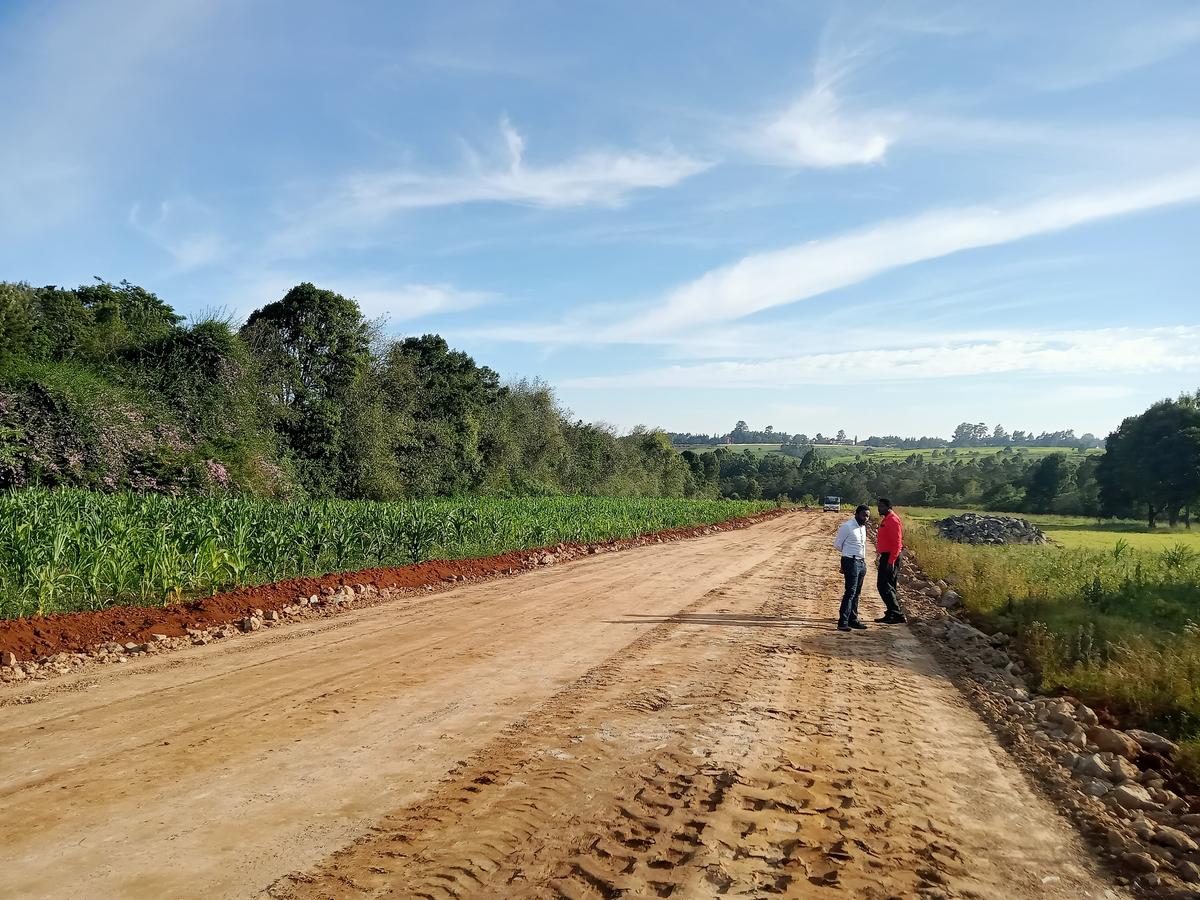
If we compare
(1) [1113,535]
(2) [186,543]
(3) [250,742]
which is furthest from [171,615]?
(1) [1113,535]

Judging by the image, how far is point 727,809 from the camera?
4.46 m

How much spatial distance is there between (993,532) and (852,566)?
2750cm

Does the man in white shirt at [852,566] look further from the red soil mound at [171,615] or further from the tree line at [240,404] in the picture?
the tree line at [240,404]

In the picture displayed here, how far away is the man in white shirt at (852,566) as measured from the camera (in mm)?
11297

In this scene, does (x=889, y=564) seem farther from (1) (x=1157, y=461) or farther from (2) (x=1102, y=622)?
(1) (x=1157, y=461)

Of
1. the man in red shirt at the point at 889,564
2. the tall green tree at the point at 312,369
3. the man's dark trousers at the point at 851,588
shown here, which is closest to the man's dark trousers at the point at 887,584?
the man in red shirt at the point at 889,564

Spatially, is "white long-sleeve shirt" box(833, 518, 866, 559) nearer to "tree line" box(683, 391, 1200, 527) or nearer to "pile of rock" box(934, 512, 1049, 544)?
"pile of rock" box(934, 512, 1049, 544)

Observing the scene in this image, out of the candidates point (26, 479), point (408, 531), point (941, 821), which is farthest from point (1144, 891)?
point (26, 479)

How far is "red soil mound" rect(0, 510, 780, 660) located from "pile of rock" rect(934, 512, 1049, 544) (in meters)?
26.8

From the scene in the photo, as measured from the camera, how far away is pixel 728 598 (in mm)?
14039

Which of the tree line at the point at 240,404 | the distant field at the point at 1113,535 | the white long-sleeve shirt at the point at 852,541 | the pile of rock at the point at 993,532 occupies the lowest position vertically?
the distant field at the point at 1113,535

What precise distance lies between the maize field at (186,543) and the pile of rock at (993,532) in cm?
2360

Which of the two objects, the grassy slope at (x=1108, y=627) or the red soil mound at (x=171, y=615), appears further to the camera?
the red soil mound at (x=171, y=615)

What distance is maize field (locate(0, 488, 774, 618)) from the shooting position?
9.46 m
